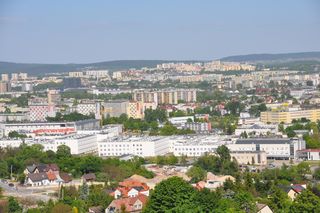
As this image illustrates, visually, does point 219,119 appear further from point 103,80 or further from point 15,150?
point 103,80

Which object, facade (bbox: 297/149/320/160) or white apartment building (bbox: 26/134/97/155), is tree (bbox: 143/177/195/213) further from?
white apartment building (bbox: 26/134/97/155)

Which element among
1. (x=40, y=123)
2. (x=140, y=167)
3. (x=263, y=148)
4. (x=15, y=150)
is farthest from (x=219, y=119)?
(x=140, y=167)

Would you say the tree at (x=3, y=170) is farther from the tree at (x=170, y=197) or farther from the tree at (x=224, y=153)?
the tree at (x=170, y=197)

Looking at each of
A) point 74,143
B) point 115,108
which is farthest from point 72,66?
point 74,143

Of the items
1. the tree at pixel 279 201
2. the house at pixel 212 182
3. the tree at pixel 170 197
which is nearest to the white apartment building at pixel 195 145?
the house at pixel 212 182

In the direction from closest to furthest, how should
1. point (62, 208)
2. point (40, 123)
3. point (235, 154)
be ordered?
point (62, 208)
point (235, 154)
point (40, 123)

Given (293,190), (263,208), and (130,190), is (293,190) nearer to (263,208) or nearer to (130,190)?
(263,208)

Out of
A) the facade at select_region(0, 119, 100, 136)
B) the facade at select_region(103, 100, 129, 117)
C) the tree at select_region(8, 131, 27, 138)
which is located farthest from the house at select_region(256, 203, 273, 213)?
the facade at select_region(103, 100, 129, 117)
